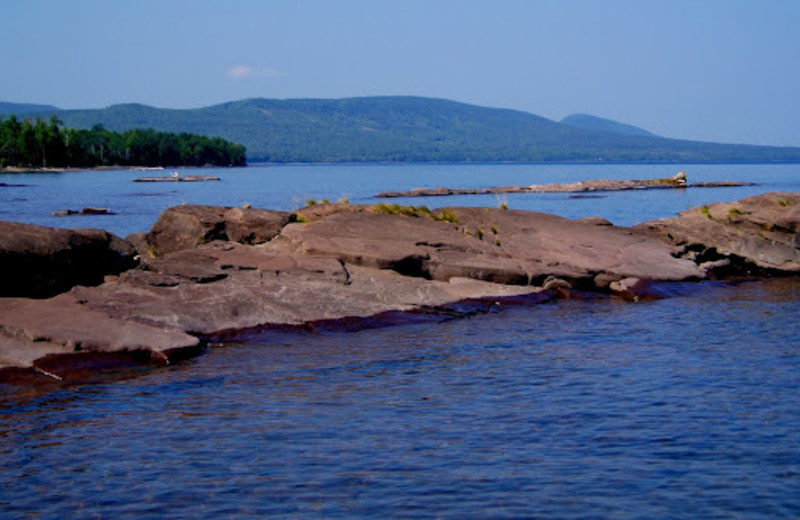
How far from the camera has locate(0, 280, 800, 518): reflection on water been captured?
11.2m

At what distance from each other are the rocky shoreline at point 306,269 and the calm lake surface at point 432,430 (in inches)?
42.7

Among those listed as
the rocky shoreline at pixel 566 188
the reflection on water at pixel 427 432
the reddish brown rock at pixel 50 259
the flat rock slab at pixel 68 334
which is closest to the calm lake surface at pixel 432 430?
the reflection on water at pixel 427 432

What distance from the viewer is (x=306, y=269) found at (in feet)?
79.2

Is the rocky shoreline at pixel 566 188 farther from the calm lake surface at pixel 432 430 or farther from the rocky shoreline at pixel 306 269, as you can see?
the calm lake surface at pixel 432 430

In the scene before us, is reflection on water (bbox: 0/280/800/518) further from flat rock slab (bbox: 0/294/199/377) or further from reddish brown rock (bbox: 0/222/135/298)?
reddish brown rock (bbox: 0/222/135/298)

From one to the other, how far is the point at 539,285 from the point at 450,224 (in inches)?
169

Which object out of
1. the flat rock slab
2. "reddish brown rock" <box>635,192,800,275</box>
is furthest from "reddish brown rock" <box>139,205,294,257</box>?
"reddish brown rock" <box>635,192,800,275</box>

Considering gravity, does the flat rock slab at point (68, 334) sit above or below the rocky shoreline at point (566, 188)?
below

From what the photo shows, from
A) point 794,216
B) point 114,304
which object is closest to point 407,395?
point 114,304

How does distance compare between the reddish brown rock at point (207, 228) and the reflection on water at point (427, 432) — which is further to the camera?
the reddish brown rock at point (207, 228)

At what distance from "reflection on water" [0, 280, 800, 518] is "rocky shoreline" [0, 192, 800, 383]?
47.9 inches

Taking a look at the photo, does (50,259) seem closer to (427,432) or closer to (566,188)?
(427,432)

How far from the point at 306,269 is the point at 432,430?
1079 cm

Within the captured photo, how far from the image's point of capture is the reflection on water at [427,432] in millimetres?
11188
